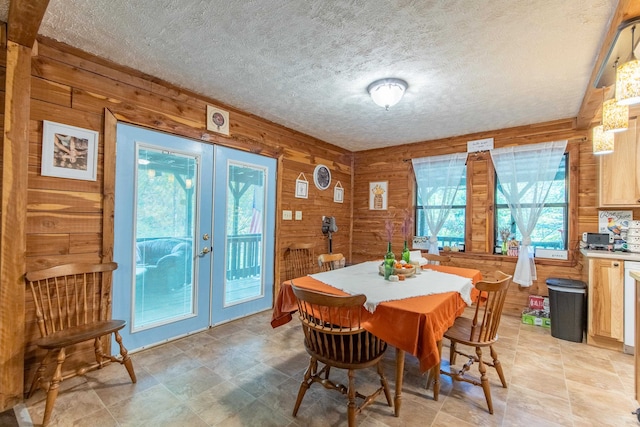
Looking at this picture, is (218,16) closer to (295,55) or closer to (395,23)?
(295,55)

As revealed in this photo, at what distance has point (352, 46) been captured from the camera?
7.07ft

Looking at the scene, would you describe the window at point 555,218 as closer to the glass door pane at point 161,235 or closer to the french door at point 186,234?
the french door at point 186,234

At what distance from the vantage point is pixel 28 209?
6.84 ft

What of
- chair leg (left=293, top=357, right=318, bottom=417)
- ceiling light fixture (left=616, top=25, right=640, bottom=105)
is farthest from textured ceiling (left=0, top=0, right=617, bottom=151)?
chair leg (left=293, top=357, right=318, bottom=417)

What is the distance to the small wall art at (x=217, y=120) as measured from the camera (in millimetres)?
3193

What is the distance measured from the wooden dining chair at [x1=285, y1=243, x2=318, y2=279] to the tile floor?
1.44 meters

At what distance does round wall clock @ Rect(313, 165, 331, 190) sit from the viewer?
467 cm

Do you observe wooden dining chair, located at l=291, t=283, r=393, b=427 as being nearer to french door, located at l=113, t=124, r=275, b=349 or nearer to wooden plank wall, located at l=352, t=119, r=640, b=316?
french door, located at l=113, t=124, r=275, b=349

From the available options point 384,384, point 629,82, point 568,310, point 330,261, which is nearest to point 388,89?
point 629,82

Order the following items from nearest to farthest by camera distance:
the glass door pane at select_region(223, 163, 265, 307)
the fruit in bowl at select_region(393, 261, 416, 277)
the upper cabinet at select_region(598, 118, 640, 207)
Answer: the fruit in bowl at select_region(393, 261, 416, 277) → the upper cabinet at select_region(598, 118, 640, 207) → the glass door pane at select_region(223, 163, 265, 307)

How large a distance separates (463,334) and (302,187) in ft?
9.73

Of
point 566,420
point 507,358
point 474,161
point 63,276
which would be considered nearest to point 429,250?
point 474,161

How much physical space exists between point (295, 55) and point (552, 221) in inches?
152

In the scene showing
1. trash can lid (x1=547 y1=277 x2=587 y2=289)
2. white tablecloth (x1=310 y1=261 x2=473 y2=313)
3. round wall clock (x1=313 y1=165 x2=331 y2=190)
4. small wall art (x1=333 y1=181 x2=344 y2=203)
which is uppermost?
round wall clock (x1=313 y1=165 x2=331 y2=190)
